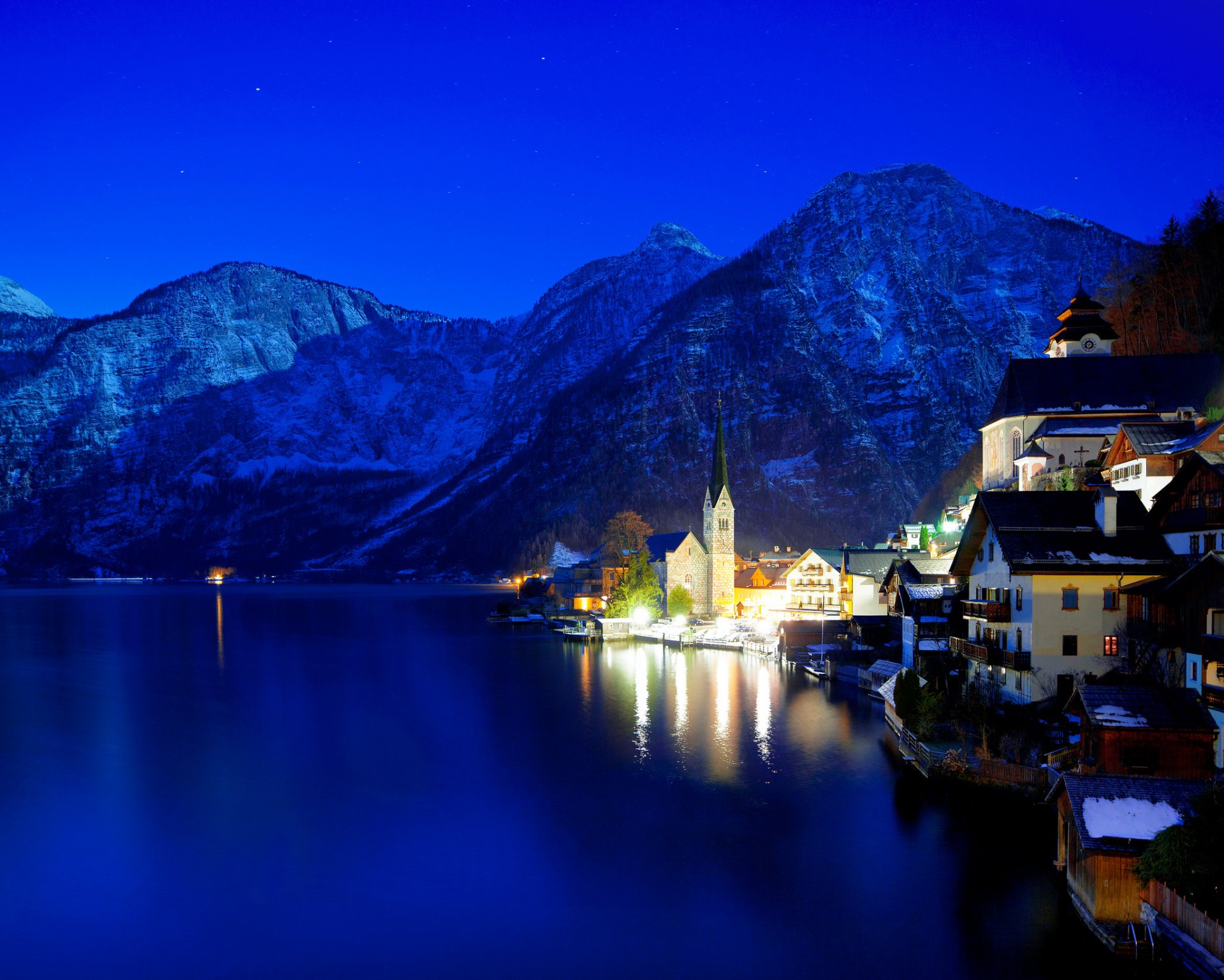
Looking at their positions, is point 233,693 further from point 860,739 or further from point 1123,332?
point 1123,332

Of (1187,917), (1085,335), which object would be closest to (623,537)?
(1085,335)

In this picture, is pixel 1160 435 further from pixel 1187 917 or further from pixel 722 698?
pixel 722 698

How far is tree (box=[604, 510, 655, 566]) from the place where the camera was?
385 feet

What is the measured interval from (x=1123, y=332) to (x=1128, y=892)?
221 ft

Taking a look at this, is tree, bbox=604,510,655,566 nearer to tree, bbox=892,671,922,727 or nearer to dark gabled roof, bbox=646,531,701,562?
dark gabled roof, bbox=646,531,701,562

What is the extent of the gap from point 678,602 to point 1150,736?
254 feet

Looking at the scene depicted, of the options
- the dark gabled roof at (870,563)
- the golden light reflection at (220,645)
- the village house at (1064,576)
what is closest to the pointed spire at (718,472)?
the dark gabled roof at (870,563)

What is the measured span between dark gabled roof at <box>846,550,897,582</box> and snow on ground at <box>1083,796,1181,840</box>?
168ft

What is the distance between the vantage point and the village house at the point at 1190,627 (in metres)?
27.0

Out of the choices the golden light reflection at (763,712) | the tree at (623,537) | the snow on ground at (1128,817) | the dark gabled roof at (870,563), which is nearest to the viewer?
the snow on ground at (1128,817)

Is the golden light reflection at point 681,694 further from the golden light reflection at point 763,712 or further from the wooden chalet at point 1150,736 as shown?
the wooden chalet at point 1150,736

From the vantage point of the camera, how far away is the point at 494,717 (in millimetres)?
53688

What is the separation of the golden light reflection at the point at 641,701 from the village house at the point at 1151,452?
2387 centimetres

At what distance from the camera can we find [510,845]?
30.6 metres
